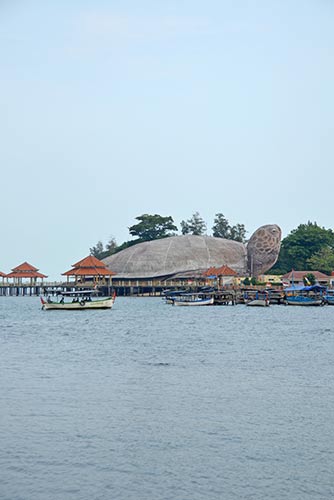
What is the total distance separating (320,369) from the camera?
35.0 meters

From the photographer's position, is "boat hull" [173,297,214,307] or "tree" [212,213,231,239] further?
"tree" [212,213,231,239]

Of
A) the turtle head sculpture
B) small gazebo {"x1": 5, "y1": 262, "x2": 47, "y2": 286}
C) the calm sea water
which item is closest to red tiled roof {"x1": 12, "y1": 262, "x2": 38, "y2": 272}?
small gazebo {"x1": 5, "y1": 262, "x2": 47, "y2": 286}

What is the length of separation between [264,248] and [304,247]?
9.52 metres

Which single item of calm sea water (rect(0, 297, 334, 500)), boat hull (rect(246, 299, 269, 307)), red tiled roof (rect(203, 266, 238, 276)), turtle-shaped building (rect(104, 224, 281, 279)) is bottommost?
calm sea water (rect(0, 297, 334, 500))

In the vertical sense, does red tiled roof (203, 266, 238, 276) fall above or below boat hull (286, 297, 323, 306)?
above

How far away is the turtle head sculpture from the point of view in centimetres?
13638

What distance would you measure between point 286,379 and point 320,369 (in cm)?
373

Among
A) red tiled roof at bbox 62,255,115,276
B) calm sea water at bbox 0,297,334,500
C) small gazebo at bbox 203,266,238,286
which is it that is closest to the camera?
calm sea water at bbox 0,297,334,500

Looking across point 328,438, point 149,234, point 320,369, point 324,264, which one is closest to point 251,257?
point 324,264

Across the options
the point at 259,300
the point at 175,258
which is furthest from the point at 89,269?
the point at 259,300

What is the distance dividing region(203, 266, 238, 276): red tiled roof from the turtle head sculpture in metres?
5.37

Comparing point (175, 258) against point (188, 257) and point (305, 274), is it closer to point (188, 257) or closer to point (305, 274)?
point (188, 257)

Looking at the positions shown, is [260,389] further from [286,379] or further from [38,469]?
[38,469]

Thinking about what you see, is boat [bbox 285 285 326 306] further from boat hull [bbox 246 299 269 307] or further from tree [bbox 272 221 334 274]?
tree [bbox 272 221 334 274]
